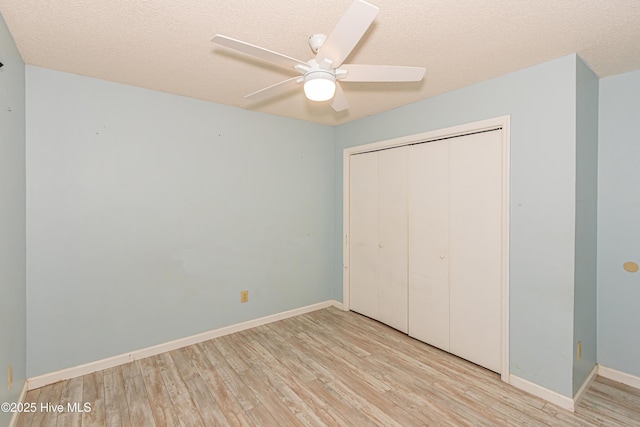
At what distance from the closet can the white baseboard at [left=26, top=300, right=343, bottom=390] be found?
3.28 ft

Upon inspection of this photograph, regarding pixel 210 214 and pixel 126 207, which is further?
pixel 210 214

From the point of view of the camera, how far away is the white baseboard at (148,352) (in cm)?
228

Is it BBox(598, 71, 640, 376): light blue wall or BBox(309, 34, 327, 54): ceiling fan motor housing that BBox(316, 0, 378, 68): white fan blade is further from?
BBox(598, 71, 640, 376): light blue wall

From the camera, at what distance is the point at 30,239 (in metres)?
2.21

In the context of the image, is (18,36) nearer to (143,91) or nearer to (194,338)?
(143,91)

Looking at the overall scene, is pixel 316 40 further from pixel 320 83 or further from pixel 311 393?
pixel 311 393

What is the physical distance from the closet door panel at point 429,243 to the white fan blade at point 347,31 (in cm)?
170

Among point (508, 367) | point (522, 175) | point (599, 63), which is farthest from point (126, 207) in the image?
point (599, 63)

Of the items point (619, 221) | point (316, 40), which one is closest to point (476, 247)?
point (619, 221)

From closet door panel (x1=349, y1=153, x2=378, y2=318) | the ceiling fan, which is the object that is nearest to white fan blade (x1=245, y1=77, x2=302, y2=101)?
the ceiling fan

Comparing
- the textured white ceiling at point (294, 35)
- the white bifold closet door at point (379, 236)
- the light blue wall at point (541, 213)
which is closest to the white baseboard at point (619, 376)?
the light blue wall at point (541, 213)

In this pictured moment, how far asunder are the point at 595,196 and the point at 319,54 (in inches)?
96.0

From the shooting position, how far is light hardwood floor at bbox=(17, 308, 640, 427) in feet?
6.41

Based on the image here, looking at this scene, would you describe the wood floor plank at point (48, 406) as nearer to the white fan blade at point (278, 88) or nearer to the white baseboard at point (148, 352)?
the white baseboard at point (148, 352)
